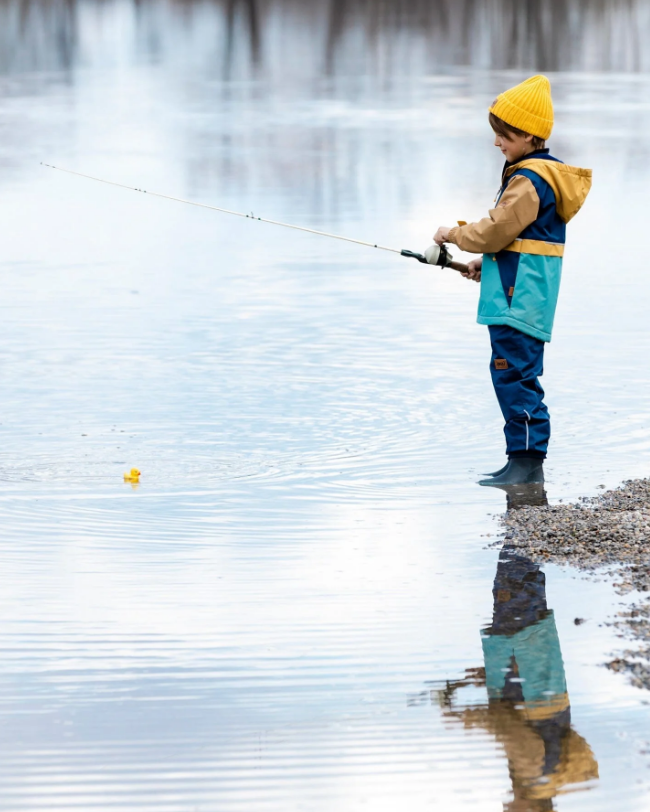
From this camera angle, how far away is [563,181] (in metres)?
6.08

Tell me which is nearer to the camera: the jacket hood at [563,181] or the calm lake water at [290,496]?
the calm lake water at [290,496]

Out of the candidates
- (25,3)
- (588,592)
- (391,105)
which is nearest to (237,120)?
(391,105)

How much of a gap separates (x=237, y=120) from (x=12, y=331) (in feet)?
41.3

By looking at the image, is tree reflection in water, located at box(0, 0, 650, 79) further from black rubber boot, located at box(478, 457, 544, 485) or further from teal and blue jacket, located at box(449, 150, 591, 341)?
black rubber boot, located at box(478, 457, 544, 485)

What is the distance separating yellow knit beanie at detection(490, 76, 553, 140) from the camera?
20.1 ft

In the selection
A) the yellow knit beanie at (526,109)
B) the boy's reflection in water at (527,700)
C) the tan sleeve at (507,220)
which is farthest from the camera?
the yellow knit beanie at (526,109)

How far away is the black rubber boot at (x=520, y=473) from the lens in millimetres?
6234

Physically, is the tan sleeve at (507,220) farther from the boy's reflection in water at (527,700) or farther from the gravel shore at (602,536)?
the boy's reflection in water at (527,700)

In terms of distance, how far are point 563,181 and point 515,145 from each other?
10.7 inches

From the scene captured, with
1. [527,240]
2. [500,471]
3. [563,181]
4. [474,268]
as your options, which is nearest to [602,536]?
[500,471]

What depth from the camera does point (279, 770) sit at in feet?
11.6

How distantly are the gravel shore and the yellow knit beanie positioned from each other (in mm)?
1391

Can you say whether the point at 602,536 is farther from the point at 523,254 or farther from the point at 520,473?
the point at 523,254

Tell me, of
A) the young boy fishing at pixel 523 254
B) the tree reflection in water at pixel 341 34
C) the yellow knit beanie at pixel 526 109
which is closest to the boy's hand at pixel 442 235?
the young boy fishing at pixel 523 254
